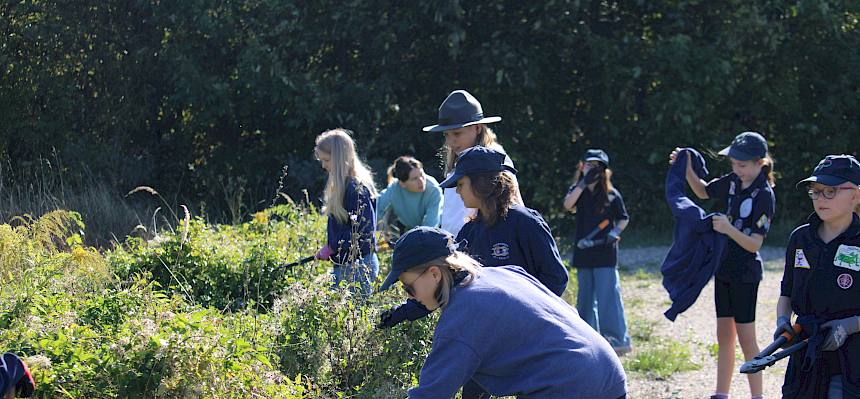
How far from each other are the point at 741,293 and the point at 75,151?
847cm

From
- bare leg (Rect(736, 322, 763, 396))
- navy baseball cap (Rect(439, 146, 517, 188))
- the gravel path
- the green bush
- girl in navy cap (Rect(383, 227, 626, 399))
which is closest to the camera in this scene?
girl in navy cap (Rect(383, 227, 626, 399))

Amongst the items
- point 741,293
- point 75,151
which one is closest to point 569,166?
point 75,151

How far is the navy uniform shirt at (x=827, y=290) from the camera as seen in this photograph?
4.16 meters

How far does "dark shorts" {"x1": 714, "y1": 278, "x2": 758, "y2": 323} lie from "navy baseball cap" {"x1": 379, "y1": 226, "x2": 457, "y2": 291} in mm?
3120

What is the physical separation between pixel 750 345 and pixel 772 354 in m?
1.93

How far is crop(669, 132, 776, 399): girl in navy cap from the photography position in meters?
5.80

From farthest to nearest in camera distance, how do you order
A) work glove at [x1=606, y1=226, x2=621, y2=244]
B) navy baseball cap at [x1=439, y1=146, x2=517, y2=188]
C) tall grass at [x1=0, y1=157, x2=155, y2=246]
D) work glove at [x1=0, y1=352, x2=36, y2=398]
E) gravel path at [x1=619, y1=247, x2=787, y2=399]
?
1. tall grass at [x1=0, y1=157, x2=155, y2=246]
2. work glove at [x1=606, y1=226, x2=621, y2=244]
3. gravel path at [x1=619, y1=247, x2=787, y2=399]
4. navy baseball cap at [x1=439, y1=146, x2=517, y2=188]
5. work glove at [x1=0, y1=352, x2=36, y2=398]

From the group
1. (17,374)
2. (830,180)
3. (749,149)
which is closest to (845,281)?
(830,180)

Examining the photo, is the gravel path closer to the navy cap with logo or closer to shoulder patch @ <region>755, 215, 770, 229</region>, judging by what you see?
shoulder patch @ <region>755, 215, 770, 229</region>

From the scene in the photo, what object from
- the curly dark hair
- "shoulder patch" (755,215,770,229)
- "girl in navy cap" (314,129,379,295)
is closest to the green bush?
"girl in navy cap" (314,129,379,295)

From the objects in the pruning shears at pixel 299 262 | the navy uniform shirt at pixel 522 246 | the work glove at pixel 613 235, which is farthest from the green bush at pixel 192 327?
the work glove at pixel 613 235

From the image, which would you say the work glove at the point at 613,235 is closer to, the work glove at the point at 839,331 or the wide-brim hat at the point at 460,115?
the wide-brim hat at the point at 460,115

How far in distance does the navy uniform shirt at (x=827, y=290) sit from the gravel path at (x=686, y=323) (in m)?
2.34

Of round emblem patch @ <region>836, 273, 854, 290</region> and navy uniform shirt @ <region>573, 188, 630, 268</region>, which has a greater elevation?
round emblem patch @ <region>836, 273, 854, 290</region>
